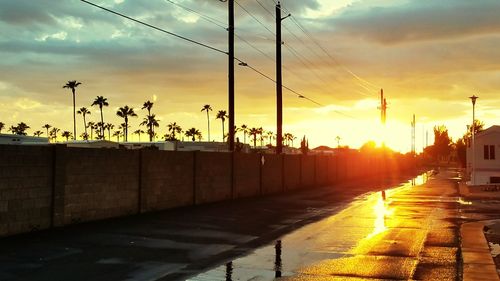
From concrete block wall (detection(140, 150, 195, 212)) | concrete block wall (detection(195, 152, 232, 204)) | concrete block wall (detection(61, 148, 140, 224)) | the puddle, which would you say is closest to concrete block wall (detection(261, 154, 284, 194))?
concrete block wall (detection(195, 152, 232, 204))

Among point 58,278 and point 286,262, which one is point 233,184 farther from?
point 58,278

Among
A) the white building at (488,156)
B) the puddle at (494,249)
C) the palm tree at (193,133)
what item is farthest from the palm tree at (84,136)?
the puddle at (494,249)

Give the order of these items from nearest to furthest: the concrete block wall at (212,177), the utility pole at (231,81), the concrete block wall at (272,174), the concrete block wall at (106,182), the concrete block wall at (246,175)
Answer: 1. the concrete block wall at (106,182)
2. the concrete block wall at (212,177)
3. the concrete block wall at (246,175)
4. the utility pole at (231,81)
5. the concrete block wall at (272,174)

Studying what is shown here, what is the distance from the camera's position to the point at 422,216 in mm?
19594

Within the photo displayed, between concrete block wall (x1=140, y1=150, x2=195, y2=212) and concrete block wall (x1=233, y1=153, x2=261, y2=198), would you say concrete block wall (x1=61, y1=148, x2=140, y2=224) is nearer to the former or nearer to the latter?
concrete block wall (x1=140, y1=150, x2=195, y2=212)

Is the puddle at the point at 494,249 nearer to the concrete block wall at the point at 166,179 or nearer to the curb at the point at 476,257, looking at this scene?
the curb at the point at 476,257

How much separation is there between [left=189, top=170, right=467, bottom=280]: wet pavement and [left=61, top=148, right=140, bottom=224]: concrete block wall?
563 centimetres

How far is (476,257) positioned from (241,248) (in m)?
A: 4.56

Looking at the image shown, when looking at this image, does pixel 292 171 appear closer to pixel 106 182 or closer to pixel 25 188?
pixel 106 182

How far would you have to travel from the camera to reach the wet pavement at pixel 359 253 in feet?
31.1

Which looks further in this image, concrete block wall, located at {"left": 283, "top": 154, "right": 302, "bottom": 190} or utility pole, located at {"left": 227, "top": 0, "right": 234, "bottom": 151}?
concrete block wall, located at {"left": 283, "top": 154, "right": 302, "bottom": 190}

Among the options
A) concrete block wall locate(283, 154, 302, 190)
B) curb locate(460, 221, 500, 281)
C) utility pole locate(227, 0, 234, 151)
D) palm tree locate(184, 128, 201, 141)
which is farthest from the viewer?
palm tree locate(184, 128, 201, 141)

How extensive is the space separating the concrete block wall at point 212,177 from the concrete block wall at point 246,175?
0.69 metres

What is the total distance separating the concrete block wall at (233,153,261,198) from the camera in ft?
87.8
